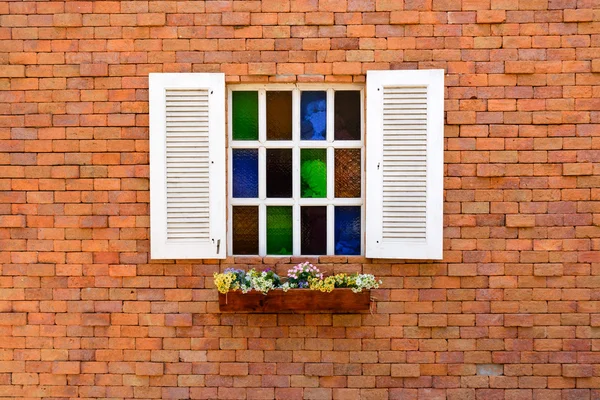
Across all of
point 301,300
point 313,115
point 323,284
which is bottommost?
point 301,300

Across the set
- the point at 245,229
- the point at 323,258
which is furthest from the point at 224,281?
the point at 323,258

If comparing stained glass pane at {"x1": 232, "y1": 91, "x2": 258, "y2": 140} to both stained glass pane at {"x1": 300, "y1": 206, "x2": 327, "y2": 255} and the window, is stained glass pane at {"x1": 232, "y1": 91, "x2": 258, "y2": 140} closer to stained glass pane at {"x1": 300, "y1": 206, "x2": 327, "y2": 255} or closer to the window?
the window

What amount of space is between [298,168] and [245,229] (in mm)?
640

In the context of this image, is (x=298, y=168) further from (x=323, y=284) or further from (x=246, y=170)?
(x=323, y=284)

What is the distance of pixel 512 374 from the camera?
3.87 m

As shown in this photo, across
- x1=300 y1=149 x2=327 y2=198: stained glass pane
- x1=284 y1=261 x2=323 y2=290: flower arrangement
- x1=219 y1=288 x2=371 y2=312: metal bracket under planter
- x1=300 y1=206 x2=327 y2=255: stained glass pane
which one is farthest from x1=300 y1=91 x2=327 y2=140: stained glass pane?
x1=219 y1=288 x2=371 y2=312: metal bracket under planter

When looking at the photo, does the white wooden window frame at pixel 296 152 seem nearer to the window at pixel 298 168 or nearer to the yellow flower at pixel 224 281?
the window at pixel 298 168

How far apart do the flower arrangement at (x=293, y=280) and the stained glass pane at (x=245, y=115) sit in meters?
1.06

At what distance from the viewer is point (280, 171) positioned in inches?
158

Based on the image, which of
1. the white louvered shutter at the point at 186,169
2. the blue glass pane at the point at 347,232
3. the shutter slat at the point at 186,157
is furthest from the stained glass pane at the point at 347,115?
the shutter slat at the point at 186,157

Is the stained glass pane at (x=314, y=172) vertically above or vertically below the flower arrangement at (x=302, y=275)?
above

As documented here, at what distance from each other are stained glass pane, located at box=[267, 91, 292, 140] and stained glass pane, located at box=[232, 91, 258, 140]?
4.3 inches

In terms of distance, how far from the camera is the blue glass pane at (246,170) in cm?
402

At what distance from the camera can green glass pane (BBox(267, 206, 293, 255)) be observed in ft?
13.1
